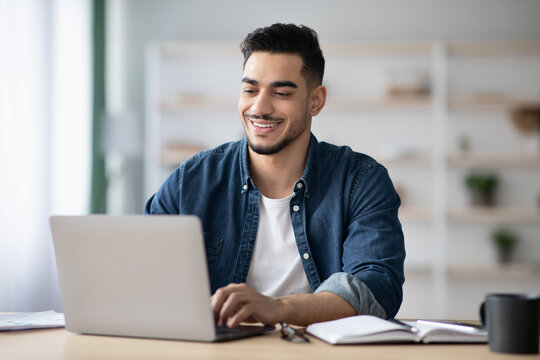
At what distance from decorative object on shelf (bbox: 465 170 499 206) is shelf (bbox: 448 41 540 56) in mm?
876

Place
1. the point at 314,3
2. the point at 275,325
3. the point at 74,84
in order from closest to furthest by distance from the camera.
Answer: the point at 275,325 < the point at 74,84 < the point at 314,3

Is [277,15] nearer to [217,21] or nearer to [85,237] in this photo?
[217,21]

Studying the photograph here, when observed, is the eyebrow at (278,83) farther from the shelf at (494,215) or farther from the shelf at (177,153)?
the shelf at (494,215)

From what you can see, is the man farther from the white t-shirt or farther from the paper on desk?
the paper on desk

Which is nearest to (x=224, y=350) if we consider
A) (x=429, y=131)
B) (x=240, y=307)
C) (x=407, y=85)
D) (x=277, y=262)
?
(x=240, y=307)

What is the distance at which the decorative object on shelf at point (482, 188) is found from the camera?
16.0ft

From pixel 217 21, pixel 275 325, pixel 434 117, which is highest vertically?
pixel 217 21

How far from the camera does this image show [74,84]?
4355 mm

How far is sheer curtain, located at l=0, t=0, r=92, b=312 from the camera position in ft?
11.5

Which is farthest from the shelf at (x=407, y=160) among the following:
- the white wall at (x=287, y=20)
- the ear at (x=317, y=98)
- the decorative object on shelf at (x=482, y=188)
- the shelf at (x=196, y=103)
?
the ear at (x=317, y=98)

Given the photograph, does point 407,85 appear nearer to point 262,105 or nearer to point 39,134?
point 39,134

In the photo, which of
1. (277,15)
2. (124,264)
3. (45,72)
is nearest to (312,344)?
(124,264)

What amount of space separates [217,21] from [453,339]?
4.30 metres

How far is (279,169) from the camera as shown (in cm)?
208
